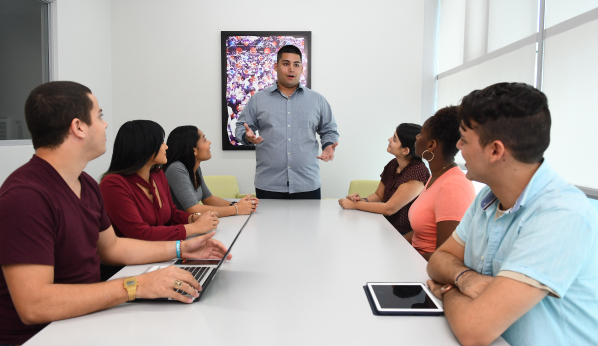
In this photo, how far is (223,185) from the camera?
4.42 metres

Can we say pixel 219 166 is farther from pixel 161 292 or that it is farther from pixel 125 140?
pixel 161 292

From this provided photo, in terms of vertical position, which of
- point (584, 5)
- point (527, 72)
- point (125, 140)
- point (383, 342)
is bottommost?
point (383, 342)

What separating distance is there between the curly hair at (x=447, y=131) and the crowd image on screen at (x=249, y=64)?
2884mm

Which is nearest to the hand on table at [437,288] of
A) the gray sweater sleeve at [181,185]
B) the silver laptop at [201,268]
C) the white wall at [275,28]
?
the silver laptop at [201,268]

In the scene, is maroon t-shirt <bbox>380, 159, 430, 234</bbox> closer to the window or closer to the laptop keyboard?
the laptop keyboard

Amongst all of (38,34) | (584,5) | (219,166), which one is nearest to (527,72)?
(584,5)

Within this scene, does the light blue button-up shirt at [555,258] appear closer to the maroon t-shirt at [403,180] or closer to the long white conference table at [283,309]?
the long white conference table at [283,309]

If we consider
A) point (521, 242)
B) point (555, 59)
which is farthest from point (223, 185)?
point (521, 242)

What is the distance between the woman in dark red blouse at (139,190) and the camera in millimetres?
1773

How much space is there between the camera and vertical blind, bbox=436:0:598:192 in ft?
7.29

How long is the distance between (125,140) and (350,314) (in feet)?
4.40

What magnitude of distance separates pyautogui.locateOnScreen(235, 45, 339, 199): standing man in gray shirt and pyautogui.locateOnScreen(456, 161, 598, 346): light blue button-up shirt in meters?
2.12

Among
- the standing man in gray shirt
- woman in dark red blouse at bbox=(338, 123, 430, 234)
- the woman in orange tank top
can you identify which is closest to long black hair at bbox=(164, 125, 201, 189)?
the standing man in gray shirt

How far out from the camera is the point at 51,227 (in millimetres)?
1109
